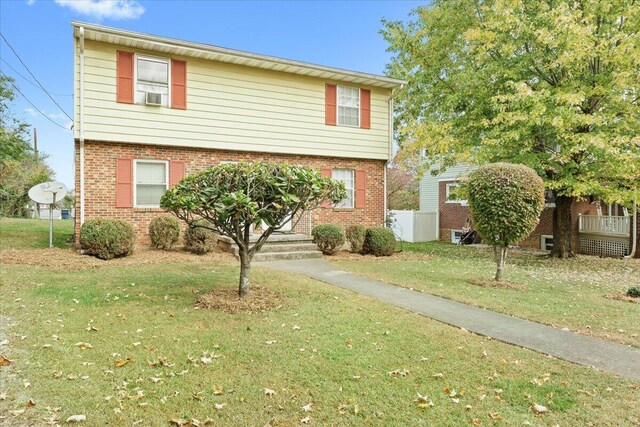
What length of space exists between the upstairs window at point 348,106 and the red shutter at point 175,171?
5444mm

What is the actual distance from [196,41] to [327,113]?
461 cm

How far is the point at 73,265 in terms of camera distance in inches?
337

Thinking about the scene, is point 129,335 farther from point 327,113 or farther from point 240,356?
point 327,113

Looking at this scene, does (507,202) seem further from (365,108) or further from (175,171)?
(175,171)

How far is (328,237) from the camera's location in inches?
454

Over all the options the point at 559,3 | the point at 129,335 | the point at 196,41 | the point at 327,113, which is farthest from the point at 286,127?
the point at 129,335

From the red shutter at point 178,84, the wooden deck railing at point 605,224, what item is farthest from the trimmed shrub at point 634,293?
the red shutter at point 178,84

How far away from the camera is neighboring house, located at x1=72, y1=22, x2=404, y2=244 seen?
10.6 metres

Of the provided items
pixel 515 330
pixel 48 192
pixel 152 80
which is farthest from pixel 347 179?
pixel 515 330

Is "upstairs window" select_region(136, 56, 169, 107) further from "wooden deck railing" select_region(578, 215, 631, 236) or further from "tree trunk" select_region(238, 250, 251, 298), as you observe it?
"wooden deck railing" select_region(578, 215, 631, 236)

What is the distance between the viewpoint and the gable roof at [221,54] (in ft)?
33.4

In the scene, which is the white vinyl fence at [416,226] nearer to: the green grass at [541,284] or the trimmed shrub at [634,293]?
the green grass at [541,284]

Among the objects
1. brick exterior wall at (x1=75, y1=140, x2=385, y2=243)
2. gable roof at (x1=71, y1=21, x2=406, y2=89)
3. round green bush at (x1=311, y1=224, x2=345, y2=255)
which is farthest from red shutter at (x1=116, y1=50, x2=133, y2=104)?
round green bush at (x1=311, y1=224, x2=345, y2=255)

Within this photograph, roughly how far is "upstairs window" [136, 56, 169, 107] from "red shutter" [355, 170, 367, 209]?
6.57 m
